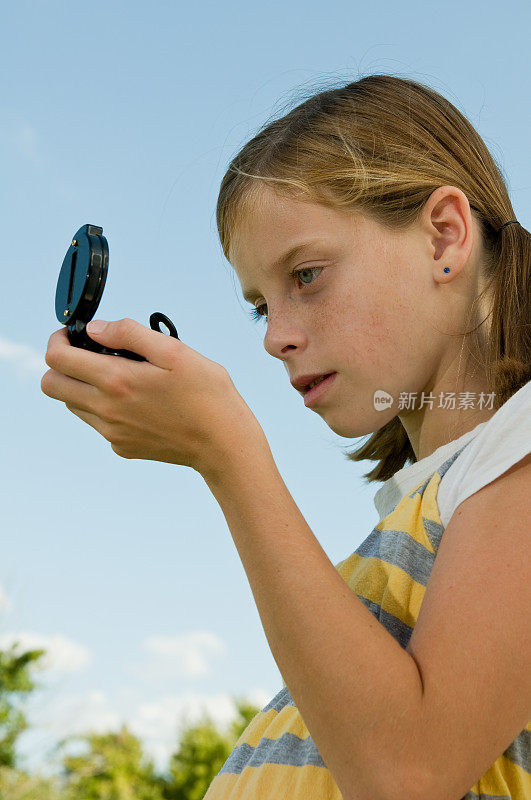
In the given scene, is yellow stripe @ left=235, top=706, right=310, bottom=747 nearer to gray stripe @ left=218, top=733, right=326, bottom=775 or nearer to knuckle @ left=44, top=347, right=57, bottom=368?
gray stripe @ left=218, top=733, right=326, bottom=775

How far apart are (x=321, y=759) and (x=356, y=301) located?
3.37ft

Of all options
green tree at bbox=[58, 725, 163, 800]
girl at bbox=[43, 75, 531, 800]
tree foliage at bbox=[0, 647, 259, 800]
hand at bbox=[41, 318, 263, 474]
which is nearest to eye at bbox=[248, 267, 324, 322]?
girl at bbox=[43, 75, 531, 800]

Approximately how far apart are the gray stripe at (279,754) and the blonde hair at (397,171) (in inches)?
36.1

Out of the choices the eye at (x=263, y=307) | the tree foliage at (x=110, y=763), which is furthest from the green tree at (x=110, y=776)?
the eye at (x=263, y=307)

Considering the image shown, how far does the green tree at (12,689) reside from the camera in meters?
19.1

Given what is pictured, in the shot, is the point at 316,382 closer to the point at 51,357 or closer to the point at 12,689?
the point at 51,357

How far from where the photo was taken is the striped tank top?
4.98 feet

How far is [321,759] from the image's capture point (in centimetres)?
162

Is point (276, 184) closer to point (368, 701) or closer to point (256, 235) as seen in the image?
point (256, 235)

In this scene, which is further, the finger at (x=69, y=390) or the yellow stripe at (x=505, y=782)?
the finger at (x=69, y=390)

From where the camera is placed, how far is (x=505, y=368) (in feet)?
6.55

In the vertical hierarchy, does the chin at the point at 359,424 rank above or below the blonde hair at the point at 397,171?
below

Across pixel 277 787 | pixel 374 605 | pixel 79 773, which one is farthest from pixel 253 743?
pixel 79 773

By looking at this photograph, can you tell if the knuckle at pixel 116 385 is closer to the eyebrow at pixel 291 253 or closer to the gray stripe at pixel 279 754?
the eyebrow at pixel 291 253
